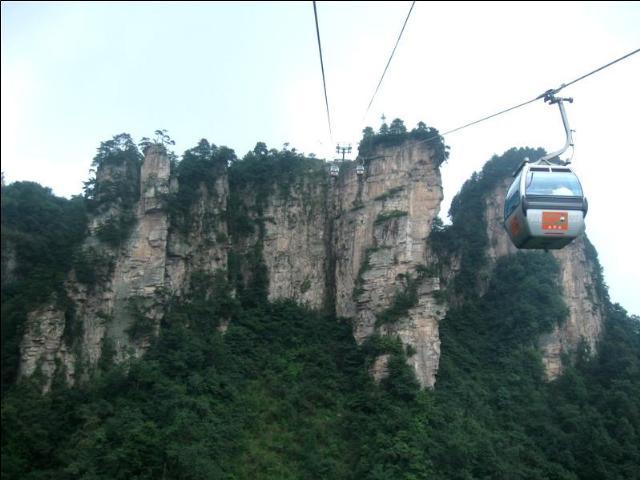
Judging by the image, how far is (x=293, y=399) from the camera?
24.5 metres

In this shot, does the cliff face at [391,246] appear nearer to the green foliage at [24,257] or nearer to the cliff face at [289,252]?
the cliff face at [289,252]

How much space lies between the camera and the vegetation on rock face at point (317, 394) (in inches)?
802

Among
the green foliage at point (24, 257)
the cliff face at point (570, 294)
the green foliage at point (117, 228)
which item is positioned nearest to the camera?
the green foliage at point (24, 257)

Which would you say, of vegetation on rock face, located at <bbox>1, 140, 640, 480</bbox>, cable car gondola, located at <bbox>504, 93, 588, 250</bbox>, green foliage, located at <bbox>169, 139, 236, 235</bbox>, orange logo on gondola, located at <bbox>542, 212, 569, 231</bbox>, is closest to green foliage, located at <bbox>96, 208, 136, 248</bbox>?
vegetation on rock face, located at <bbox>1, 140, 640, 480</bbox>

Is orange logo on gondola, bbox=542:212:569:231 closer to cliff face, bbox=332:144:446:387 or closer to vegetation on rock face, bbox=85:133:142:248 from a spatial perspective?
cliff face, bbox=332:144:446:387

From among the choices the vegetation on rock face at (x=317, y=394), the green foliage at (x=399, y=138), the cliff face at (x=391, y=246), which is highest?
the green foliage at (x=399, y=138)

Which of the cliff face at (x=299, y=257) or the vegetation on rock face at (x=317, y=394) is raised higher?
the cliff face at (x=299, y=257)

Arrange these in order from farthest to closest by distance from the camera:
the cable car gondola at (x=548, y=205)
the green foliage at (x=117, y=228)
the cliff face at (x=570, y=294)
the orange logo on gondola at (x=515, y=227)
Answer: the cliff face at (x=570, y=294) < the green foliage at (x=117, y=228) < the orange logo on gondola at (x=515, y=227) < the cable car gondola at (x=548, y=205)

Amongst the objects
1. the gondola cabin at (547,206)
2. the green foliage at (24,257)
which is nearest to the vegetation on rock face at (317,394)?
the green foliage at (24,257)

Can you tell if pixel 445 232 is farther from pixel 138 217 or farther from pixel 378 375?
pixel 138 217

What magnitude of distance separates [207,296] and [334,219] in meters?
7.12

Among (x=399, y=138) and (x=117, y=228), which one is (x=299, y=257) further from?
(x=117, y=228)

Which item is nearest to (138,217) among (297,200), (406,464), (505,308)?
(297,200)

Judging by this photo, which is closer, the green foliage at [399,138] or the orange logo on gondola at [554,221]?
the orange logo on gondola at [554,221]
